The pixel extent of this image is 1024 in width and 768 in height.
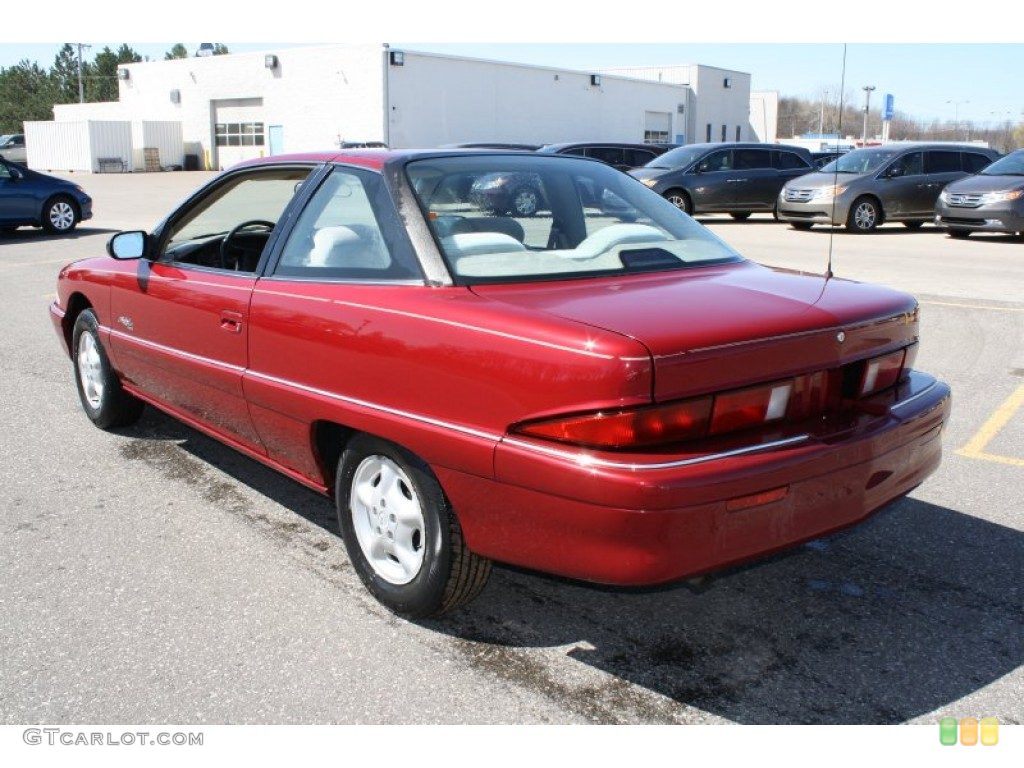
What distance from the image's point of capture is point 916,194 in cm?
1847

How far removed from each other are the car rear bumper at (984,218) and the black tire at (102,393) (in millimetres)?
14764

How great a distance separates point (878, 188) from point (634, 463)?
17.2 meters

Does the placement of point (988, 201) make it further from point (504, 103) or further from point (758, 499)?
point (504, 103)

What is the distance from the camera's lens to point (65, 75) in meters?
95.3

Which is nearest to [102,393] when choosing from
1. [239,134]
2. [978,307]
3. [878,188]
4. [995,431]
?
[995,431]

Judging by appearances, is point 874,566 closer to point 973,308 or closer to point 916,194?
point 973,308

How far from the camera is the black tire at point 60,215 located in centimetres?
1766

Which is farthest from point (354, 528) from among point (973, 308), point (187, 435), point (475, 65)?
point (475, 65)

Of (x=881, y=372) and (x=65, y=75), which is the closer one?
(x=881, y=372)

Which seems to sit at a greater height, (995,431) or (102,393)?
(102,393)

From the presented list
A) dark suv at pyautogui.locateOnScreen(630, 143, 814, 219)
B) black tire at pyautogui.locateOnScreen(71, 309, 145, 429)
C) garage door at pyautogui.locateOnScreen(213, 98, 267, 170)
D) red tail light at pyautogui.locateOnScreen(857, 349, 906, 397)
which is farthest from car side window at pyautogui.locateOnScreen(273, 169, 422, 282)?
garage door at pyautogui.locateOnScreen(213, 98, 267, 170)

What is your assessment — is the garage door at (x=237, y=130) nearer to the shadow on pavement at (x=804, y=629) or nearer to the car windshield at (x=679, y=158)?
the car windshield at (x=679, y=158)

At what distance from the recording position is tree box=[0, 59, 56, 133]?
88375 mm

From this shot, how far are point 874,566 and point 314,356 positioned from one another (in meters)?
2.23
